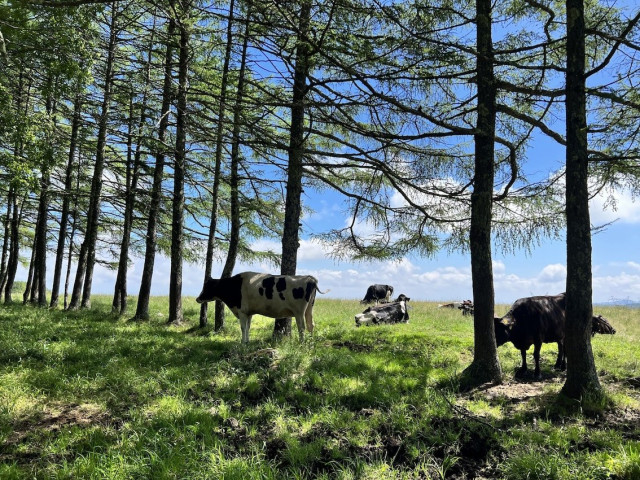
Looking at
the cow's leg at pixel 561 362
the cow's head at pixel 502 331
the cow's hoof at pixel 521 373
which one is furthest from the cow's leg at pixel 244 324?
the cow's leg at pixel 561 362

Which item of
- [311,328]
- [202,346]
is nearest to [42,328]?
[202,346]

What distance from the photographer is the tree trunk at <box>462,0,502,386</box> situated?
8.00m

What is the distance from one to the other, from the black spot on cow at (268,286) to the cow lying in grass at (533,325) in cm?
525

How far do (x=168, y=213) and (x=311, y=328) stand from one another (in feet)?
32.0

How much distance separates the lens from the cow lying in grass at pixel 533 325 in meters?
8.88

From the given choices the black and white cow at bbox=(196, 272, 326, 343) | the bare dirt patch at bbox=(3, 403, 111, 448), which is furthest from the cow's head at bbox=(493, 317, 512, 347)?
the bare dirt patch at bbox=(3, 403, 111, 448)

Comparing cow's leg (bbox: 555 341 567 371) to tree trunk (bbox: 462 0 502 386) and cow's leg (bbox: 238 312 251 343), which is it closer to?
tree trunk (bbox: 462 0 502 386)

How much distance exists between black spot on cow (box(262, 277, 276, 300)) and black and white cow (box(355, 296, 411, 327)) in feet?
19.8

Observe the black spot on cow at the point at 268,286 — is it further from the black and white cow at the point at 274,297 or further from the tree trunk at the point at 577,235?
the tree trunk at the point at 577,235

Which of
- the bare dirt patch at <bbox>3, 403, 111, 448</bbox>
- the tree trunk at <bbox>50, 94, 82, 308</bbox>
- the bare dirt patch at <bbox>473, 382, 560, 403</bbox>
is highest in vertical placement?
the tree trunk at <bbox>50, 94, 82, 308</bbox>

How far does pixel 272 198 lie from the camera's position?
576 inches

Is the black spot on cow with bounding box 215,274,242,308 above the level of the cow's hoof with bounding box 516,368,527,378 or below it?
above

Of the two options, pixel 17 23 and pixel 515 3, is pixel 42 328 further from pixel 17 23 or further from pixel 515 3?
pixel 515 3

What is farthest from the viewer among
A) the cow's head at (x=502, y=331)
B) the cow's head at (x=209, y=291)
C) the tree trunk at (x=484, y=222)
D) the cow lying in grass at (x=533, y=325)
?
the cow's head at (x=209, y=291)
